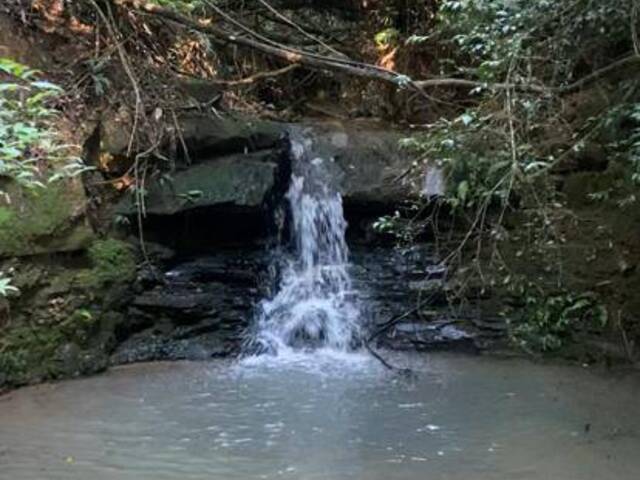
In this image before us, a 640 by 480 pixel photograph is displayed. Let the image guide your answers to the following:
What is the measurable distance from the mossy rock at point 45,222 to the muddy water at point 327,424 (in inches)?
38.6

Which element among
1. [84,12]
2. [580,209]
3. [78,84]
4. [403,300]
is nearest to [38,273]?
[78,84]

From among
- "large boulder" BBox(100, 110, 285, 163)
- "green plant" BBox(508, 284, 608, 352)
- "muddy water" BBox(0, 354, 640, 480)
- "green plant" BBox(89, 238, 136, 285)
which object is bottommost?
"muddy water" BBox(0, 354, 640, 480)

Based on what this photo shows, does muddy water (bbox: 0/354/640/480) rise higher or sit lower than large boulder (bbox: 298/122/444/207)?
lower

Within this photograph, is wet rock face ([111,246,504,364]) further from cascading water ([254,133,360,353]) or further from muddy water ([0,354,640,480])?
muddy water ([0,354,640,480])

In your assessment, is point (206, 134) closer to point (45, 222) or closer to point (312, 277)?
point (312, 277)

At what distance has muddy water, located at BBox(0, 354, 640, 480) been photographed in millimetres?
3867

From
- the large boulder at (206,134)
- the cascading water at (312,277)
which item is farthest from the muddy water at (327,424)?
the large boulder at (206,134)

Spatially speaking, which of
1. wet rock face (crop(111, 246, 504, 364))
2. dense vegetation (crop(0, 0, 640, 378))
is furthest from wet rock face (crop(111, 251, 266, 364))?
dense vegetation (crop(0, 0, 640, 378))

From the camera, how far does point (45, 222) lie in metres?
5.71

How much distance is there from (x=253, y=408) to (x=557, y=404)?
182 centimetres

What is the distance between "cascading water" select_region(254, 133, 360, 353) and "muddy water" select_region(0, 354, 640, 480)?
0.67 metres

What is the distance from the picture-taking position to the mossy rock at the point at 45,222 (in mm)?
5527

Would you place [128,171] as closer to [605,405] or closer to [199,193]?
[199,193]

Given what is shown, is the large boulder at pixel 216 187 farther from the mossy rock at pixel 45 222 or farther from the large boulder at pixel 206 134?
the mossy rock at pixel 45 222
